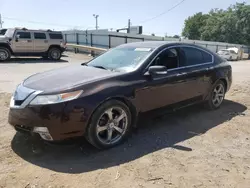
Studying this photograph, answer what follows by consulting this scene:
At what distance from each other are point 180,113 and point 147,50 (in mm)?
1747

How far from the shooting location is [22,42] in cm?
1570

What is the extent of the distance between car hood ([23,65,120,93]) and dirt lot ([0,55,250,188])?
32.6 inches

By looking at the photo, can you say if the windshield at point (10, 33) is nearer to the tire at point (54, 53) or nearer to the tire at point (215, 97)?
the tire at point (54, 53)

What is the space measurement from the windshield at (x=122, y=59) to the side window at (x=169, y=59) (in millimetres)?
231

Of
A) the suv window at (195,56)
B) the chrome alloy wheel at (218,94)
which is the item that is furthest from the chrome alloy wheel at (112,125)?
the chrome alloy wheel at (218,94)

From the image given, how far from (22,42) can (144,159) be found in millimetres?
14352

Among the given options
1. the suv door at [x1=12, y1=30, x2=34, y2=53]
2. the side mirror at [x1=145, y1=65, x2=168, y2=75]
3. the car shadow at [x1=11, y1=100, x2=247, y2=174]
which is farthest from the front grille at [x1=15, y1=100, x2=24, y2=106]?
the suv door at [x1=12, y1=30, x2=34, y2=53]

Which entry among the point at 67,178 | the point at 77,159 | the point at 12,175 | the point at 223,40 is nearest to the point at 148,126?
the point at 77,159

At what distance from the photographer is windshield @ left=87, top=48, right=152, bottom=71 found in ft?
14.2

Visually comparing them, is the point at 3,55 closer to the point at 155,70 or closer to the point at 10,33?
the point at 10,33

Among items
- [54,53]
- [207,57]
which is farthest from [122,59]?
[54,53]

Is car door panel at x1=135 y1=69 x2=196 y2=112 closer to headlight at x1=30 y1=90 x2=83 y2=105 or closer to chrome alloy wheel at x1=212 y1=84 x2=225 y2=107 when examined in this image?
chrome alloy wheel at x1=212 y1=84 x2=225 y2=107

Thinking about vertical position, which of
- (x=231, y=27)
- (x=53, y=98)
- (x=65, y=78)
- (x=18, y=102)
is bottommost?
(x=18, y=102)

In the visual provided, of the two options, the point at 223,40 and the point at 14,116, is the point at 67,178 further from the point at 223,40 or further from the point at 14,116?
the point at 223,40
